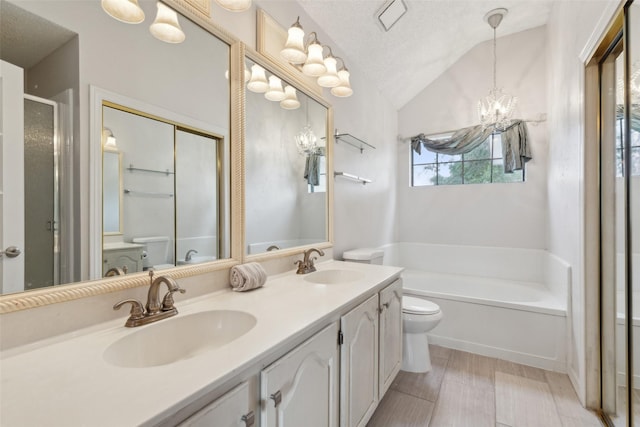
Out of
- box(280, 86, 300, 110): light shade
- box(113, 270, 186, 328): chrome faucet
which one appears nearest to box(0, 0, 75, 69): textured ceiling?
box(113, 270, 186, 328): chrome faucet

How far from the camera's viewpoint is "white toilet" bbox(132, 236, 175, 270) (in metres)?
1.07

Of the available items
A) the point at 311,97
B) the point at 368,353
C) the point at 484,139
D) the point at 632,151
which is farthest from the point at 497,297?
the point at 311,97

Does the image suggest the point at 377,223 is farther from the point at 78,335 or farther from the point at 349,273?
the point at 78,335

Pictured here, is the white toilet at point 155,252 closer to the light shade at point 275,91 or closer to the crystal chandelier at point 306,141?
the light shade at point 275,91

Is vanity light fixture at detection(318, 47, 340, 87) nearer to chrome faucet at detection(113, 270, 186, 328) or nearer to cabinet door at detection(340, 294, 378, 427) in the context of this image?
cabinet door at detection(340, 294, 378, 427)

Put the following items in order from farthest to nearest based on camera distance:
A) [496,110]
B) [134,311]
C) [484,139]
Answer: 1. [484,139]
2. [496,110]
3. [134,311]

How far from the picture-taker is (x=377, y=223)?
10.4 ft

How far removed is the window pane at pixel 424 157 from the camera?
365cm

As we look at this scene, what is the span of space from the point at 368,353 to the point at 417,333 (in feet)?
2.87

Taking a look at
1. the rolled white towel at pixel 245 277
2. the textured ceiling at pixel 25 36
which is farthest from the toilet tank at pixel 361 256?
the textured ceiling at pixel 25 36

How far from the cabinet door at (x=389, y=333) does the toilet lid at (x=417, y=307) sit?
281 mm

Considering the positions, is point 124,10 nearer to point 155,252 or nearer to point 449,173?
point 155,252

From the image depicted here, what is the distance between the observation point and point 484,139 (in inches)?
127

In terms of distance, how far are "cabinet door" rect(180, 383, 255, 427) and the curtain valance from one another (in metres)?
3.33
